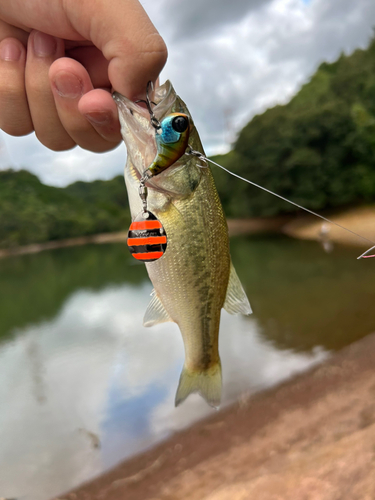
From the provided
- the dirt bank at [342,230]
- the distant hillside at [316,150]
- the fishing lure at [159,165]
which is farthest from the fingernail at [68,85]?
the distant hillside at [316,150]

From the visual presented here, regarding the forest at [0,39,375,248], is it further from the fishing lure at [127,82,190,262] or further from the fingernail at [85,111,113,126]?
the fishing lure at [127,82,190,262]

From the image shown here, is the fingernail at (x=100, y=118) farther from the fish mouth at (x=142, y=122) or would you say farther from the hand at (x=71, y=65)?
the fish mouth at (x=142, y=122)

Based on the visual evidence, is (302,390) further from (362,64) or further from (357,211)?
(362,64)

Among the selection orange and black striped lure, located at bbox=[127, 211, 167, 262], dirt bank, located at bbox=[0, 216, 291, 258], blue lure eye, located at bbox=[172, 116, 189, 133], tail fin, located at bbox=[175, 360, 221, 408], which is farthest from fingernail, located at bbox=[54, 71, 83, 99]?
dirt bank, located at bbox=[0, 216, 291, 258]

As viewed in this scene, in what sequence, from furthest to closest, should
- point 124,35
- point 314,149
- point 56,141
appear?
point 314,149, point 56,141, point 124,35

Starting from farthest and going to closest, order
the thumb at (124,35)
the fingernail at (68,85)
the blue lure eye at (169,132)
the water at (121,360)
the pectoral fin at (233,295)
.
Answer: the water at (121,360) → the pectoral fin at (233,295) → the fingernail at (68,85) → the thumb at (124,35) → the blue lure eye at (169,132)

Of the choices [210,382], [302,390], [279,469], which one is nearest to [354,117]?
[302,390]

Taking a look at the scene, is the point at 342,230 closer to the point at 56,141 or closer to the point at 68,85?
the point at 56,141

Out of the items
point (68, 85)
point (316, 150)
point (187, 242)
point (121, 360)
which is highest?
point (316, 150)

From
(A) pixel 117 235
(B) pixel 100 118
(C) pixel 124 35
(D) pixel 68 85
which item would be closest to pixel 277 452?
(B) pixel 100 118
